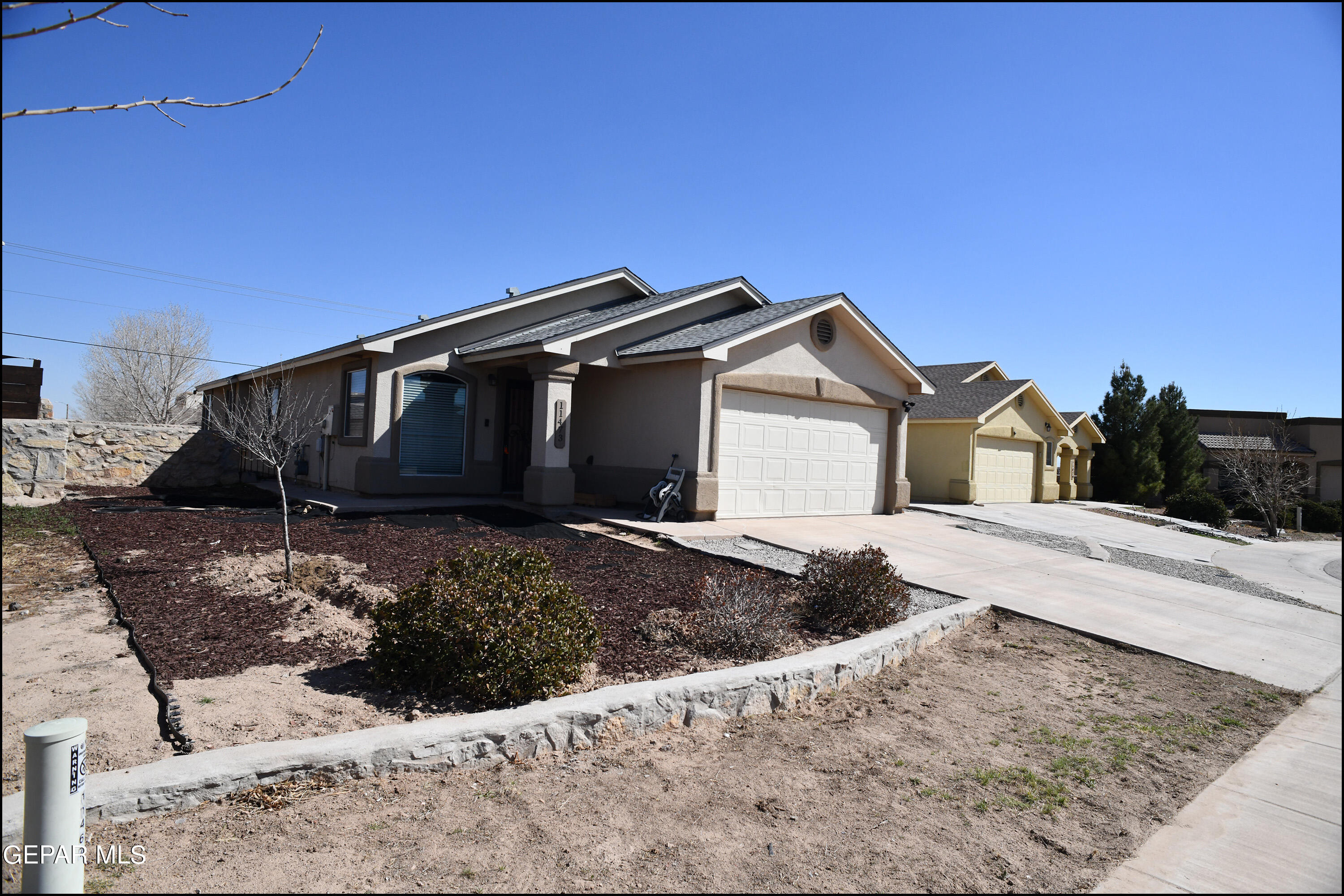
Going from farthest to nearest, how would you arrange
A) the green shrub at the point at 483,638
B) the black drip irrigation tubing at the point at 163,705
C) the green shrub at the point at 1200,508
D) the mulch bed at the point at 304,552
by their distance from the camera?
1. the green shrub at the point at 1200,508
2. the mulch bed at the point at 304,552
3. the green shrub at the point at 483,638
4. the black drip irrigation tubing at the point at 163,705

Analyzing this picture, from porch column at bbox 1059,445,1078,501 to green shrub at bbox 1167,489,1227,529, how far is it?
3.65 meters

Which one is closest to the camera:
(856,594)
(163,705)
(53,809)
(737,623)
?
(53,809)

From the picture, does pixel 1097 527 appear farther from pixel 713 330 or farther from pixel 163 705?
pixel 163 705

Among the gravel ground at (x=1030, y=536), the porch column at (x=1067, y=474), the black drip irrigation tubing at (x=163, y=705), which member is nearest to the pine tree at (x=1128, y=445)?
the porch column at (x=1067, y=474)

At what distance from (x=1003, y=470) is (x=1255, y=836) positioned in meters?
21.7

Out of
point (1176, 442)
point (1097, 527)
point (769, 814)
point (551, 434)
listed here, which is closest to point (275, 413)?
point (551, 434)

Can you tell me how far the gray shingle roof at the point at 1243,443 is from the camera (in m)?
13.4

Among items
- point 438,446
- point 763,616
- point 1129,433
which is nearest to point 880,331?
point 438,446

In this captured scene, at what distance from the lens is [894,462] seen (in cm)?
1714

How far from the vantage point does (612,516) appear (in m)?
12.8

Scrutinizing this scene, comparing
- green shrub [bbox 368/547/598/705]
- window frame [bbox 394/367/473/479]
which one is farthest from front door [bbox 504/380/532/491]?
green shrub [bbox 368/547/598/705]

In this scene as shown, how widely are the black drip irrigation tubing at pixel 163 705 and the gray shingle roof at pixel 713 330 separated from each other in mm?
8885

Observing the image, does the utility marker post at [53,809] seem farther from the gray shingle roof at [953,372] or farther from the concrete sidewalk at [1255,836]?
the gray shingle roof at [953,372]

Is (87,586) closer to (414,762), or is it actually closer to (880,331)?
(414,762)
